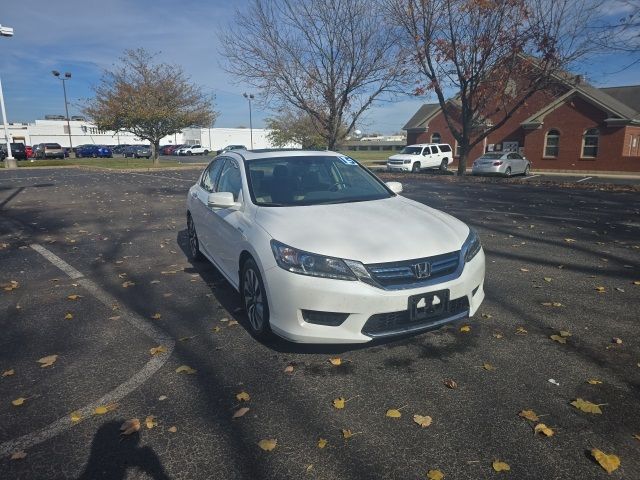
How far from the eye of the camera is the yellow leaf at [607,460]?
238 centimetres

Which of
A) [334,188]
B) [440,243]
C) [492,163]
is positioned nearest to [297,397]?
[440,243]

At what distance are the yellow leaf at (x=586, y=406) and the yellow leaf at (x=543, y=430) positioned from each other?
1.24 ft

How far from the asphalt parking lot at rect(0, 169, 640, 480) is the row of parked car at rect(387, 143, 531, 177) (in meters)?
21.1

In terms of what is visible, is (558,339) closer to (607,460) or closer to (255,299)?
(607,460)

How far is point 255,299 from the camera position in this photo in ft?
12.7

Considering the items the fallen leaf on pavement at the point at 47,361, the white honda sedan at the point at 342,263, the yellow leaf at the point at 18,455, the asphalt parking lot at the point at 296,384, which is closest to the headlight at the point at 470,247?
the white honda sedan at the point at 342,263

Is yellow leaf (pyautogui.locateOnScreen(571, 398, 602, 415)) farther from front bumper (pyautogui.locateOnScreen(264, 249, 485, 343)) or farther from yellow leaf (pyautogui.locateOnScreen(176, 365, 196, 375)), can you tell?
yellow leaf (pyautogui.locateOnScreen(176, 365, 196, 375))

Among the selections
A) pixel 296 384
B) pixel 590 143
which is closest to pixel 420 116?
pixel 590 143

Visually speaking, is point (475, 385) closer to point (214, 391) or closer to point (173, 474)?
point (214, 391)

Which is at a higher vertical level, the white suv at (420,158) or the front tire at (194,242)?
the white suv at (420,158)

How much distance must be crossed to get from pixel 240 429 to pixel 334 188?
273cm

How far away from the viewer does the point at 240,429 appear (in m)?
2.74

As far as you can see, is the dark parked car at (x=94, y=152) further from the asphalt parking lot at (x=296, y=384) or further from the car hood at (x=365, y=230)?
the car hood at (x=365, y=230)

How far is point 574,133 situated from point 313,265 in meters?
33.8
